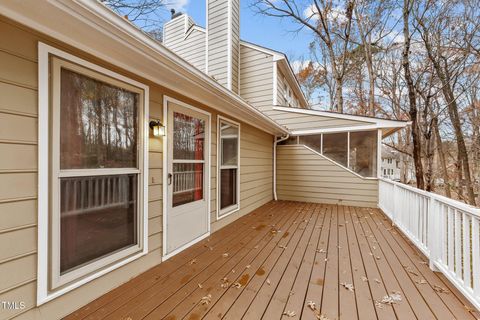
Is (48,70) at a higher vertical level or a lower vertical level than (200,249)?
higher

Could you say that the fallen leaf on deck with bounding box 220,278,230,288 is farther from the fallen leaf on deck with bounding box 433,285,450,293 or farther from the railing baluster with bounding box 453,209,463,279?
the railing baluster with bounding box 453,209,463,279

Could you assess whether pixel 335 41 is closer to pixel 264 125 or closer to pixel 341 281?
pixel 264 125

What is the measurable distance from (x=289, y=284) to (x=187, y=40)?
28.6 feet

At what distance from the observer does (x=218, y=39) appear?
696 centimetres

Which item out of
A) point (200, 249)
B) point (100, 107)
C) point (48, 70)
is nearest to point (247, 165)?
point (200, 249)

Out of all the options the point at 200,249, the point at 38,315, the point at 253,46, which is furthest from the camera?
the point at 253,46

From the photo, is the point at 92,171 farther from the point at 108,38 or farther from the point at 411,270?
the point at 411,270

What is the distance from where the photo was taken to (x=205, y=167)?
12.1 feet

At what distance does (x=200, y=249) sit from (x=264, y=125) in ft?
11.1

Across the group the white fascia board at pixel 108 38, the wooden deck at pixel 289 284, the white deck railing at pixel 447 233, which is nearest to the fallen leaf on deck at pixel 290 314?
the wooden deck at pixel 289 284

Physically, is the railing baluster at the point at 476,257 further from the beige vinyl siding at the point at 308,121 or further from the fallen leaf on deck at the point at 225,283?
the beige vinyl siding at the point at 308,121

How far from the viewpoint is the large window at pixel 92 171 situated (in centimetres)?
176

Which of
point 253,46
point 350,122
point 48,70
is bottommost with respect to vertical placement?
point 48,70

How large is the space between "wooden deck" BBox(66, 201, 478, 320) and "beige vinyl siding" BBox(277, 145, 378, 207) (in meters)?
2.33
